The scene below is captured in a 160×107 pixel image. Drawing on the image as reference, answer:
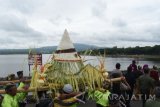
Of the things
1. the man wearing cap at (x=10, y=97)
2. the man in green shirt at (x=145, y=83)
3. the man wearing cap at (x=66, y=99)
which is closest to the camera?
the man wearing cap at (x=66, y=99)

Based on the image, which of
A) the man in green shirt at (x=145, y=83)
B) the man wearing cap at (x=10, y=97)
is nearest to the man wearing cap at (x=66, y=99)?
the man wearing cap at (x=10, y=97)

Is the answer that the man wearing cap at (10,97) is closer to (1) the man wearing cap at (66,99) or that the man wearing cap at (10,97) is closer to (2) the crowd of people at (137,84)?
(1) the man wearing cap at (66,99)

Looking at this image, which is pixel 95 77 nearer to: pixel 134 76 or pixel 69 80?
pixel 69 80

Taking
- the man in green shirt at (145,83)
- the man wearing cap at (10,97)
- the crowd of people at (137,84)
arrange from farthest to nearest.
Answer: the man in green shirt at (145,83) < the crowd of people at (137,84) < the man wearing cap at (10,97)

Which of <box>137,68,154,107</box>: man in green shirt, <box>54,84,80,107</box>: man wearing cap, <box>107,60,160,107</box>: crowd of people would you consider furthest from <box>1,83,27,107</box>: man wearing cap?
<box>137,68,154,107</box>: man in green shirt

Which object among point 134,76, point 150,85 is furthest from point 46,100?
point 134,76

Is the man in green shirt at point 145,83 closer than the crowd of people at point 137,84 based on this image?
No

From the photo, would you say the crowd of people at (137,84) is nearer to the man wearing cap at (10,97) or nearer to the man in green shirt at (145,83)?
the man in green shirt at (145,83)

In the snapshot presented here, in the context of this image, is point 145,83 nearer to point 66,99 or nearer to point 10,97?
point 66,99

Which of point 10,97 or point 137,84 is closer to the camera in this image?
point 10,97

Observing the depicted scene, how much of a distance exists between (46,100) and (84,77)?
88 centimetres

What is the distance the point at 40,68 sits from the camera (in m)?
9.22

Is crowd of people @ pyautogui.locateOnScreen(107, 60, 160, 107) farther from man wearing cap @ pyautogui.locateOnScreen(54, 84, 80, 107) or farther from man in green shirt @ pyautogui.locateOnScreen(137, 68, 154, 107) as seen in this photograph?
man wearing cap @ pyautogui.locateOnScreen(54, 84, 80, 107)

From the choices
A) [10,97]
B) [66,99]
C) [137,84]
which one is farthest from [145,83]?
[10,97]
